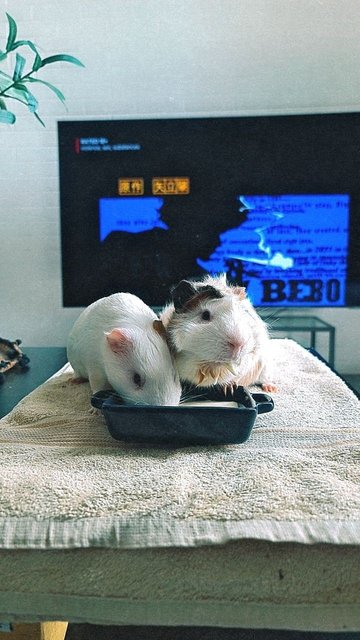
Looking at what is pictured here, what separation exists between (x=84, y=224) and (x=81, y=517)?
167 cm

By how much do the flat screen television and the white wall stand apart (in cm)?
17

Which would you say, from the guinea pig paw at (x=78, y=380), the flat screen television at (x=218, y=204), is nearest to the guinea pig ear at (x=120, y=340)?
the guinea pig paw at (x=78, y=380)

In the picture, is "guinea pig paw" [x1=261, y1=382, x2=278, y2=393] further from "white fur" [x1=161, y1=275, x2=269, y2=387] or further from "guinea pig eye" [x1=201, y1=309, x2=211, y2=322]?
"guinea pig eye" [x1=201, y1=309, x2=211, y2=322]

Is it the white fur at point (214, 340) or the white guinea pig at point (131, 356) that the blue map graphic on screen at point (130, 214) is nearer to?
the white guinea pig at point (131, 356)

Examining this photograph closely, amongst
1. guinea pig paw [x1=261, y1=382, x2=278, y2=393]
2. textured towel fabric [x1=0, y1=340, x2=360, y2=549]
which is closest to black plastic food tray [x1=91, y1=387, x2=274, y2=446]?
textured towel fabric [x1=0, y1=340, x2=360, y2=549]

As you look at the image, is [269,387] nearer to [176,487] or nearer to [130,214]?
[176,487]

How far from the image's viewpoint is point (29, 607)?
0.49 meters

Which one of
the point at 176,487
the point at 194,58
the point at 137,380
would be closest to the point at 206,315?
A: the point at 137,380

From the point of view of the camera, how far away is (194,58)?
213 cm

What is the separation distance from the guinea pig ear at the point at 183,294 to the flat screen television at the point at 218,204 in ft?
3.91

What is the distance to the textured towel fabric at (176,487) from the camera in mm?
499

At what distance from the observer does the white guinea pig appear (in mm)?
752

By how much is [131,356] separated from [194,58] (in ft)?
5.92

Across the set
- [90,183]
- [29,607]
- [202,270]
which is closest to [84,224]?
[90,183]
